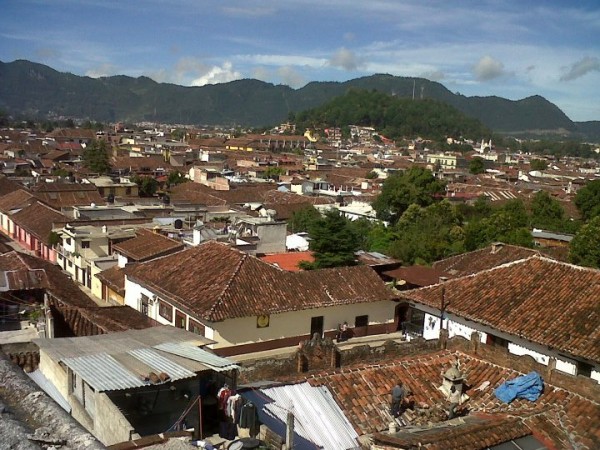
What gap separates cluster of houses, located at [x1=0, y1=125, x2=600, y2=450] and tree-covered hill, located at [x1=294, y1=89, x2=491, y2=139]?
142 metres

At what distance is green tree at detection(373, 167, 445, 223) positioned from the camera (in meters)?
44.7

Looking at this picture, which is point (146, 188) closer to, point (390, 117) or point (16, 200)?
point (16, 200)

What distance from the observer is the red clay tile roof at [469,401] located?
404 inches

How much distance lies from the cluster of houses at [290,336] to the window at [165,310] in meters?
0.07

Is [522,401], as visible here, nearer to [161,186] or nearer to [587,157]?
[161,186]

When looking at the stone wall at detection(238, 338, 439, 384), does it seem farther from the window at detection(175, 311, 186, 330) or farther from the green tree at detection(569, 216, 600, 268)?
the green tree at detection(569, 216, 600, 268)

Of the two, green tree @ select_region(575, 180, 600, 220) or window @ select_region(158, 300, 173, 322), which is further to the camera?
green tree @ select_region(575, 180, 600, 220)

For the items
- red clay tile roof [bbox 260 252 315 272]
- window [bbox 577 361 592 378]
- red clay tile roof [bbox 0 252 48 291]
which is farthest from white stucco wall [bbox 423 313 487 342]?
red clay tile roof [bbox 0 252 48 291]

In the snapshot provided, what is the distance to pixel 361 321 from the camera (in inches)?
875

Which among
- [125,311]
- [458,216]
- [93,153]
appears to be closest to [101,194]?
[93,153]

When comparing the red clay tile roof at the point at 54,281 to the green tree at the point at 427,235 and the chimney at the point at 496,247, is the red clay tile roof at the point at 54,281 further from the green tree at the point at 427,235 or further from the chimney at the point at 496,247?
the green tree at the point at 427,235

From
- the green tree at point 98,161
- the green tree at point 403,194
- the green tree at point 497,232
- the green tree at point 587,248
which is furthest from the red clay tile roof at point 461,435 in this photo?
the green tree at point 98,161

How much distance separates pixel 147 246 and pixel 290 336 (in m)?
9.44

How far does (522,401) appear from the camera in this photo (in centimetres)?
1155
